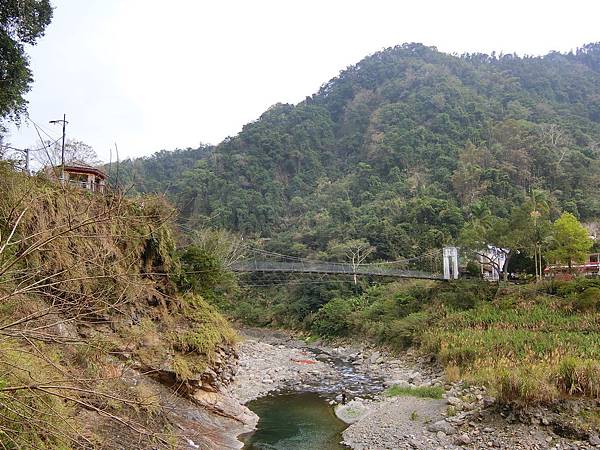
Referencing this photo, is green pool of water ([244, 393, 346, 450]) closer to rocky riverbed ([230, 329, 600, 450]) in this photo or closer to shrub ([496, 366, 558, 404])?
rocky riverbed ([230, 329, 600, 450])

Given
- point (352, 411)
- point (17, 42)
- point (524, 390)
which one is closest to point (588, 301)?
point (524, 390)

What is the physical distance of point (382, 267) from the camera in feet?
71.9

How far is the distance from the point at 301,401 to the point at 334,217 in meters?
22.9

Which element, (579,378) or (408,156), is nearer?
(579,378)

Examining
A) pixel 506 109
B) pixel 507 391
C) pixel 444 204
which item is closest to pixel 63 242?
pixel 507 391

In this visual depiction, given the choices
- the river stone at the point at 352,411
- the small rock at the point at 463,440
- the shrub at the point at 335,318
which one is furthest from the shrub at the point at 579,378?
the shrub at the point at 335,318

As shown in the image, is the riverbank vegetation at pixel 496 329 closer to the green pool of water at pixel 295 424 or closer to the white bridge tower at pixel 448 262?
the white bridge tower at pixel 448 262

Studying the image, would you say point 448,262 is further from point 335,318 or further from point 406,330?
point 335,318

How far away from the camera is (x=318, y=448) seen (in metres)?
7.00

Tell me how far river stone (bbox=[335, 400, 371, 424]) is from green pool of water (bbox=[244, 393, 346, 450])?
133 mm

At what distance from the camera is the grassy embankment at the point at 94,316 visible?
2043mm

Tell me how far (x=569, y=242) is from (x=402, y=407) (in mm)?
10288

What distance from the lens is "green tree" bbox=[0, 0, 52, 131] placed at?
7180 mm

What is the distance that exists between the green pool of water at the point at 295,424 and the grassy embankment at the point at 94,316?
1.43m
